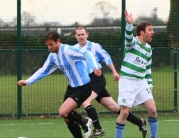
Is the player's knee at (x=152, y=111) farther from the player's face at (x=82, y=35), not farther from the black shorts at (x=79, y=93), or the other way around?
the player's face at (x=82, y=35)

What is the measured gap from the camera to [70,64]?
324 inches

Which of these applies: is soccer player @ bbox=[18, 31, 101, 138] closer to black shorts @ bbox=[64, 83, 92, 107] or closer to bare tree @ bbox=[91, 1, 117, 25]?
black shorts @ bbox=[64, 83, 92, 107]

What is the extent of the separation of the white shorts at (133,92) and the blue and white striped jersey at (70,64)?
0.61 meters

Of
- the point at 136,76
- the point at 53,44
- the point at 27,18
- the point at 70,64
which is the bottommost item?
the point at 136,76

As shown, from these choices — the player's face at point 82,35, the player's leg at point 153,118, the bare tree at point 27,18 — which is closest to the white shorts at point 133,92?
the player's leg at point 153,118

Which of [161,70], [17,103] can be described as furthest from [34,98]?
[161,70]

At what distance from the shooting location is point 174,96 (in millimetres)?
12766

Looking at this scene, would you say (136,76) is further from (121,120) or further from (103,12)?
(103,12)

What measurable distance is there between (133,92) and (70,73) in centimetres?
95

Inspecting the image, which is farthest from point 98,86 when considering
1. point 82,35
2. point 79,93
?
point 79,93

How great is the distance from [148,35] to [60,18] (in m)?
4.43

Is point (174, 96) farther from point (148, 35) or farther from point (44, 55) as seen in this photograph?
point (148, 35)

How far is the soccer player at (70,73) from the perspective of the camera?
26.7ft

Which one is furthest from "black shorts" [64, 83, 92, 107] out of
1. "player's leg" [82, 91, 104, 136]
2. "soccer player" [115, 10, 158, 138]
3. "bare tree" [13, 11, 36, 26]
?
"bare tree" [13, 11, 36, 26]
